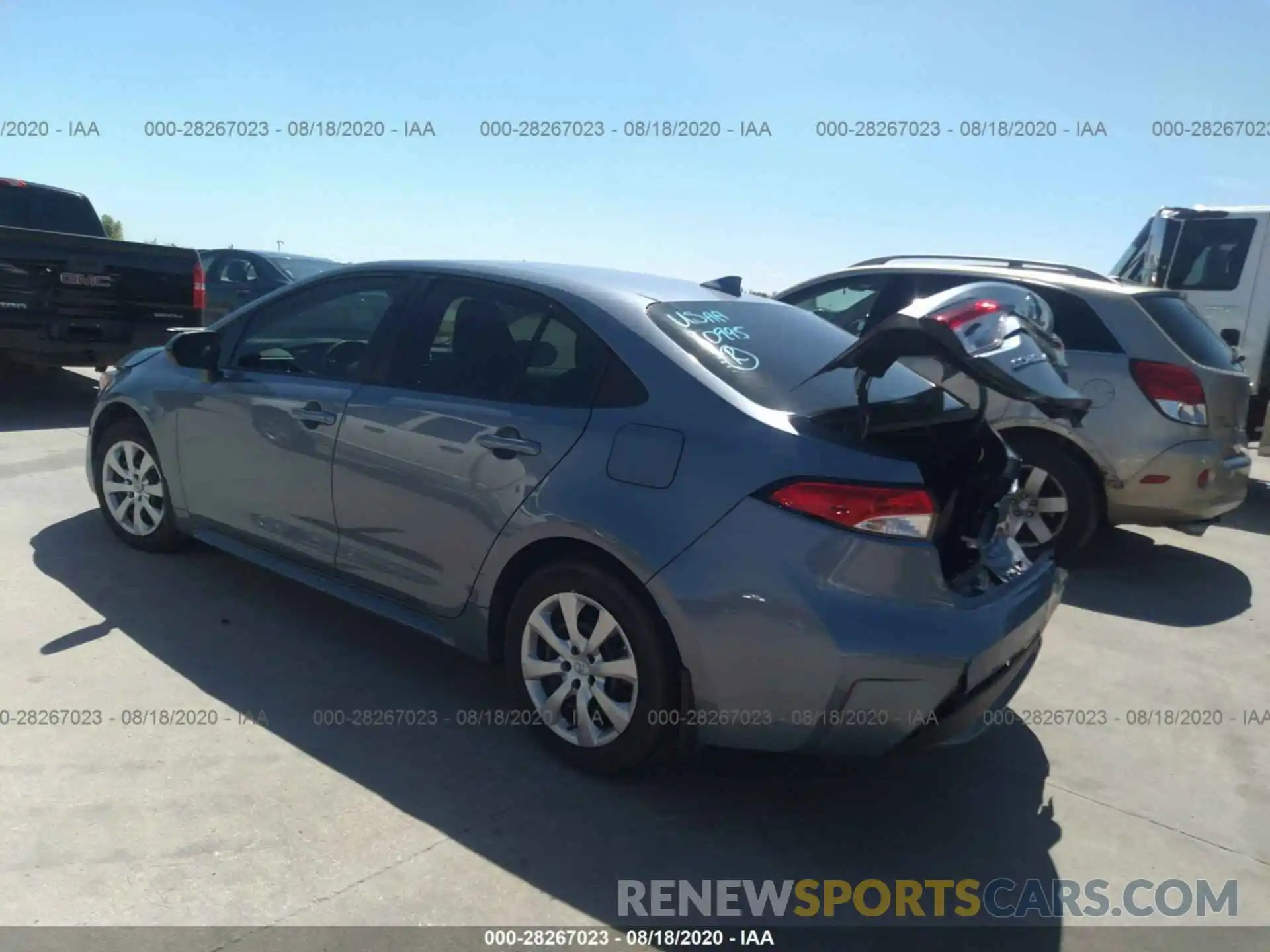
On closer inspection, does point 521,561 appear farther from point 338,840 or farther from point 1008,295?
point 1008,295

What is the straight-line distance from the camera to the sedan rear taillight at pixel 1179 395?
582cm

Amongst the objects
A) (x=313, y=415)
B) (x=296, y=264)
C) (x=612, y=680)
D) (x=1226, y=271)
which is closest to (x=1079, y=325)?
(x=612, y=680)

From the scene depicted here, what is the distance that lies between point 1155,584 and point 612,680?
430 centimetres

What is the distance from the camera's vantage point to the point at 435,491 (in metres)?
3.64

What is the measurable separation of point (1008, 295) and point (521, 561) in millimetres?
1797

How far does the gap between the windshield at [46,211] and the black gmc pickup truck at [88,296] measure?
158cm

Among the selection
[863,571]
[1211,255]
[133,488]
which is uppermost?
[1211,255]

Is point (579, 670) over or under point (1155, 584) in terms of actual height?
over

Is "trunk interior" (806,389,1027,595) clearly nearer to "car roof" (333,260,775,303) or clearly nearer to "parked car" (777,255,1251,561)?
"car roof" (333,260,775,303)

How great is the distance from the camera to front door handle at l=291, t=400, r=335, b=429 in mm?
4031

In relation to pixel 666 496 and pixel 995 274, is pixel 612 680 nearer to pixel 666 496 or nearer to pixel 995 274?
pixel 666 496

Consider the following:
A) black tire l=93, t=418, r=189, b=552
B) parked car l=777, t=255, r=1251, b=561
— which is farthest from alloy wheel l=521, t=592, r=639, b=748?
parked car l=777, t=255, r=1251, b=561

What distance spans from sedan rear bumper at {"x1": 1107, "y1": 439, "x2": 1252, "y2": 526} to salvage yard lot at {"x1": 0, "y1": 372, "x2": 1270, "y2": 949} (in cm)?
123

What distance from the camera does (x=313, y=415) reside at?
161 inches
